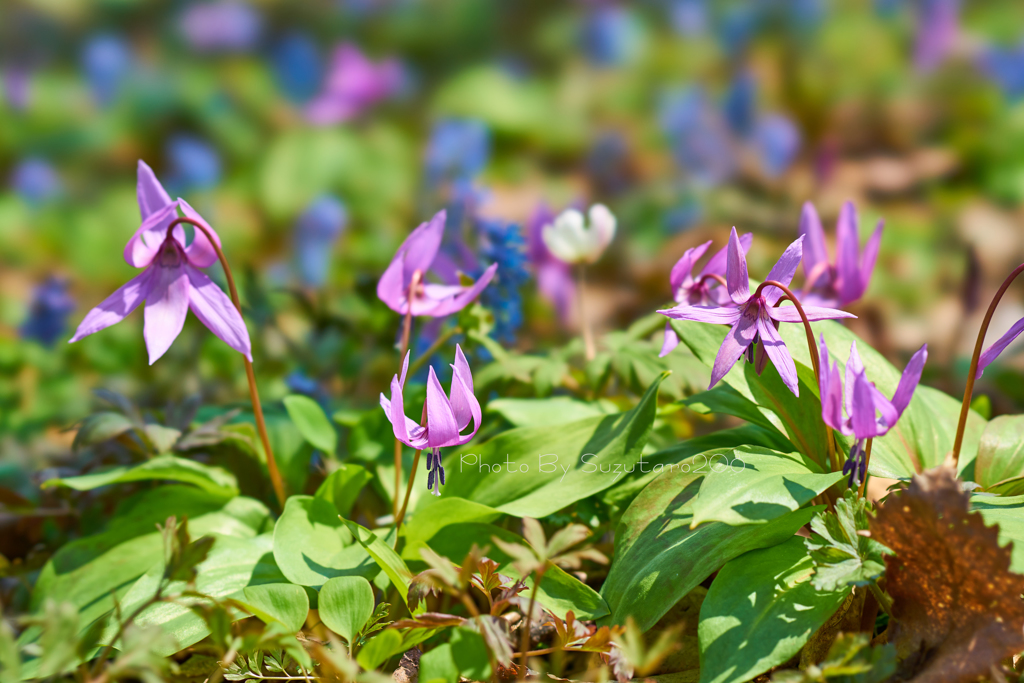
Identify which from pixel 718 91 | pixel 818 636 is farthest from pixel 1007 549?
pixel 718 91

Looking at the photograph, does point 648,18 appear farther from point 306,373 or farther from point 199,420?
point 199,420

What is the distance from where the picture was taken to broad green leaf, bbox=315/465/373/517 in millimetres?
1415

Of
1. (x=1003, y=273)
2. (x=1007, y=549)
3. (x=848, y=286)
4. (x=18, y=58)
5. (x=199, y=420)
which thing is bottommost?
(x=1003, y=273)

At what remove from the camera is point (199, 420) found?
172 centimetres

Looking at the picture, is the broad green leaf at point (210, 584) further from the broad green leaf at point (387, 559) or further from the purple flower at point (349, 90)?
the purple flower at point (349, 90)

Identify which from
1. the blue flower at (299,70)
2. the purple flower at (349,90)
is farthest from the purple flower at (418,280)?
the blue flower at (299,70)

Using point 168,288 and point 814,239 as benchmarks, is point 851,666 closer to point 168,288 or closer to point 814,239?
point 814,239

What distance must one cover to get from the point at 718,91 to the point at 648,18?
0.84m

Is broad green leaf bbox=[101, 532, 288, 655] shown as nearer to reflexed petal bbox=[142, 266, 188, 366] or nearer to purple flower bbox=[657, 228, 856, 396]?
reflexed petal bbox=[142, 266, 188, 366]

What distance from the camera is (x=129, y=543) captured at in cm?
145

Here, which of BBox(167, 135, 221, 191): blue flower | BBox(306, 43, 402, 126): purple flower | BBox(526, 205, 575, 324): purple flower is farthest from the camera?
BBox(306, 43, 402, 126): purple flower

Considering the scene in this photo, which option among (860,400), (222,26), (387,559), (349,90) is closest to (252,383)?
(387,559)

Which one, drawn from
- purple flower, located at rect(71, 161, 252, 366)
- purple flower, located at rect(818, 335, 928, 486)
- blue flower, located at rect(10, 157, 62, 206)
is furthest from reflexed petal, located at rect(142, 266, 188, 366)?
blue flower, located at rect(10, 157, 62, 206)

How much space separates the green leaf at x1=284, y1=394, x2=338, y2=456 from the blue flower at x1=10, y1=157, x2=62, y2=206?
12.6ft
